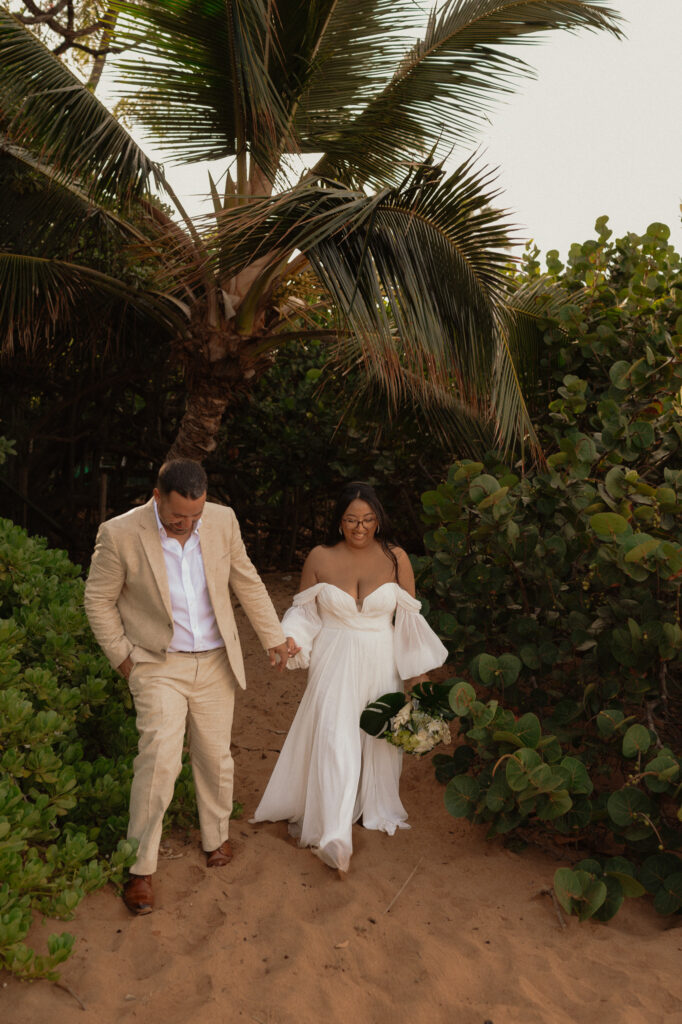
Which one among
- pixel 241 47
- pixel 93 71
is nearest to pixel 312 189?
pixel 241 47

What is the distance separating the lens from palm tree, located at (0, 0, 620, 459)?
17.3 feet

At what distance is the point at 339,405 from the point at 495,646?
3.69m

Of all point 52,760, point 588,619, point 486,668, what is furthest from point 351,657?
point 52,760

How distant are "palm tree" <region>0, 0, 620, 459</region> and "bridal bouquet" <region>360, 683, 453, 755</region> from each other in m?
1.89

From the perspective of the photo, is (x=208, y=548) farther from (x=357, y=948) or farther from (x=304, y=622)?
(x=357, y=948)

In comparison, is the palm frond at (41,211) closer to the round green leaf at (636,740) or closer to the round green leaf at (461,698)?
the round green leaf at (461,698)

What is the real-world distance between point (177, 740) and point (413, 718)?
1215mm

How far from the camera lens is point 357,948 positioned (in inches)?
136

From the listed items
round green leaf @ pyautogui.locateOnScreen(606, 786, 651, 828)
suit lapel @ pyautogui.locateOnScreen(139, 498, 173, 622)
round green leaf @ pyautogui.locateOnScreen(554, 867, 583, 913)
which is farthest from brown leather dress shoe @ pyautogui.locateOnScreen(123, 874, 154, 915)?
round green leaf @ pyautogui.locateOnScreen(606, 786, 651, 828)

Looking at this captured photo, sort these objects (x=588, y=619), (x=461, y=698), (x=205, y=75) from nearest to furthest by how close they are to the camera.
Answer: (x=461, y=698)
(x=588, y=619)
(x=205, y=75)

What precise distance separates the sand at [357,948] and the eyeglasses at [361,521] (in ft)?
5.13

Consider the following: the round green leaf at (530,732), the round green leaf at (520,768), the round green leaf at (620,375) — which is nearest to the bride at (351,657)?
the round green leaf at (530,732)

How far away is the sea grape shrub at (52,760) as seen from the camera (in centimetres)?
320

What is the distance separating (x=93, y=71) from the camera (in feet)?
43.0
